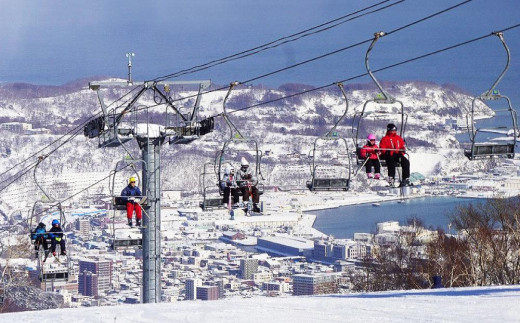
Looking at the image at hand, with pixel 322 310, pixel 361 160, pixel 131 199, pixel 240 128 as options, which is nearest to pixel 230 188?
pixel 131 199

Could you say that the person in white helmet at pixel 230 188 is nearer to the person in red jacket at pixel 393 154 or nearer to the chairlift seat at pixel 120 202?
the chairlift seat at pixel 120 202

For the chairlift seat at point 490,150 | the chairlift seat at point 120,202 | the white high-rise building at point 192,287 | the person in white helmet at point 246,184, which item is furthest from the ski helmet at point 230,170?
the white high-rise building at point 192,287

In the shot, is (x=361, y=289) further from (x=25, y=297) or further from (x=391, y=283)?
(x=25, y=297)

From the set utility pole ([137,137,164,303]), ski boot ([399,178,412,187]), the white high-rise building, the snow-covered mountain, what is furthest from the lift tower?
the snow-covered mountain

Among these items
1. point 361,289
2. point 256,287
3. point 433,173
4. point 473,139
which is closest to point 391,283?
point 361,289

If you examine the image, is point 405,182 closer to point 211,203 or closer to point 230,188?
point 230,188

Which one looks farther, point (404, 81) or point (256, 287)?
point (404, 81)

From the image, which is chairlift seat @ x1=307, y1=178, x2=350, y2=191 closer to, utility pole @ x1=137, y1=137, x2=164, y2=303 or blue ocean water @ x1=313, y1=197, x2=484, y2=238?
utility pole @ x1=137, y1=137, x2=164, y2=303
